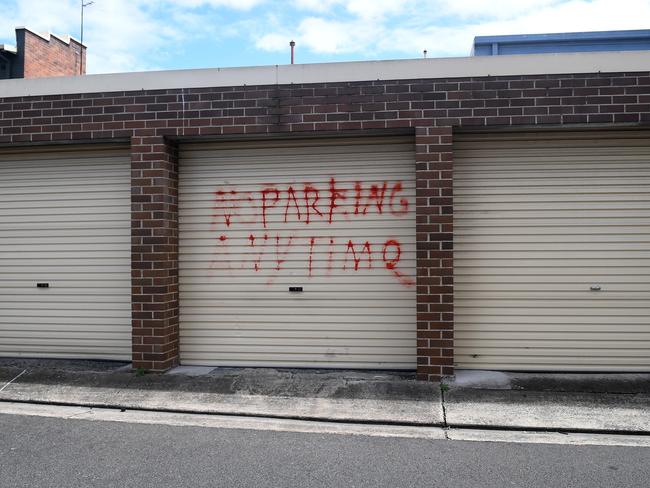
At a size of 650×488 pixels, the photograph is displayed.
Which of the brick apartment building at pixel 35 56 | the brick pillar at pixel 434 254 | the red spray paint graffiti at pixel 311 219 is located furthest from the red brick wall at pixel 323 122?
the brick apartment building at pixel 35 56

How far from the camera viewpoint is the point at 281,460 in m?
4.89

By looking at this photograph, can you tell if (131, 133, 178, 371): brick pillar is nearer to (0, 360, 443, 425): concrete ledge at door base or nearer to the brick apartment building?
(0, 360, 443, 425): concrete ledge at door base

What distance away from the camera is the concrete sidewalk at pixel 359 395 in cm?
592

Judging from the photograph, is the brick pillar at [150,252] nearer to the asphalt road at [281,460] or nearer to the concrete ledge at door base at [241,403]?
the concrete ledge at door base at [241,403]

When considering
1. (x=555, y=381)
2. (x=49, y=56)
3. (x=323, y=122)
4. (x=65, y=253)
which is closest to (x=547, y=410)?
(x=555, y=381)

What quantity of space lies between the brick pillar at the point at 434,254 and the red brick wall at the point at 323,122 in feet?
0.04

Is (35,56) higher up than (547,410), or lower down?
higher up

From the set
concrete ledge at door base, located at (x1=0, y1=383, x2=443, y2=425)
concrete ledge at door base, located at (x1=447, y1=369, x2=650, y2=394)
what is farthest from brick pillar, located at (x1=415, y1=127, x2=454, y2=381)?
concrete ledge at door base, located at (x1=0, y1=383, x2=443, y2=425)

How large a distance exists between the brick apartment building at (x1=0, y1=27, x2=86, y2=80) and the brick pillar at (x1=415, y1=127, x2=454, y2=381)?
1238 cm

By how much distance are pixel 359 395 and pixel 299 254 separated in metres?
2.03

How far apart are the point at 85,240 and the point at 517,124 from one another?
18.8ft

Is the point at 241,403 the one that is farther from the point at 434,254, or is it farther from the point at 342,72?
the point at 342,72

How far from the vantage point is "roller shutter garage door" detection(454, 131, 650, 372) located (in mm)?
7340

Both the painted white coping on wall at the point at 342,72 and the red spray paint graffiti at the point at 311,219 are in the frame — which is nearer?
the painted white coping on wall at the point at 342,72
